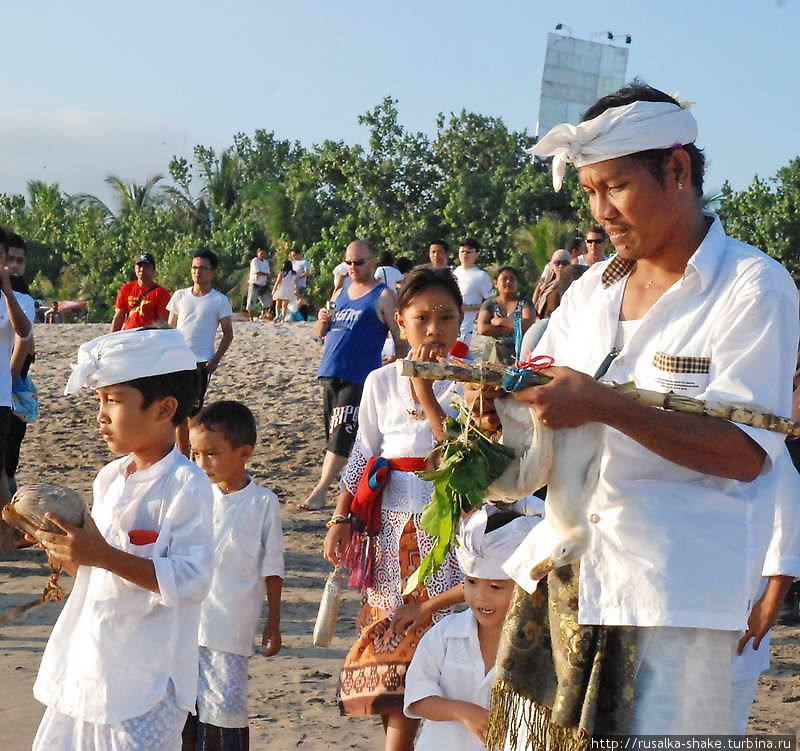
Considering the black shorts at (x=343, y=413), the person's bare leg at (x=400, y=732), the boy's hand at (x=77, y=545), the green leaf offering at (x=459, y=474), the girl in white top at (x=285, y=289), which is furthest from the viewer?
the girl in white top at (x=285, y=289)

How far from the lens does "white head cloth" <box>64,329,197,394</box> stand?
3623mm

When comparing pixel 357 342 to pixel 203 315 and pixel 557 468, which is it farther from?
pixel 557 468

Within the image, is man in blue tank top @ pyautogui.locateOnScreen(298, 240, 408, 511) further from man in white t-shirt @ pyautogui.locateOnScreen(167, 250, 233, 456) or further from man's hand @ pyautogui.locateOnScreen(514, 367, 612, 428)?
man's hand @ pyautogui.locateOnScreen(514, 367, 612, 428)

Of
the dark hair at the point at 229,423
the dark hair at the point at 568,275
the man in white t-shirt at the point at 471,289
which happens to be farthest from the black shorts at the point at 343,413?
the dark hair at the point at 229,423

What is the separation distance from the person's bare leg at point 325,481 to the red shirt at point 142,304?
7.12 ft

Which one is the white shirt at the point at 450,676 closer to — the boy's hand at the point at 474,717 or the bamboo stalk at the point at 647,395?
the boy's hand at the point at 474,717

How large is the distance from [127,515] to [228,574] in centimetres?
136

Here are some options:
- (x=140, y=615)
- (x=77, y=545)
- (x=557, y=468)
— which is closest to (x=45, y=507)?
(x=77, y=545)

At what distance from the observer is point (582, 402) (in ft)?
7.89

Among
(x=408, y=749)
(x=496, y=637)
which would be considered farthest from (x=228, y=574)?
(x=496, y=637)

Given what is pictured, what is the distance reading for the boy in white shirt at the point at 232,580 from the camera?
4.74 metres

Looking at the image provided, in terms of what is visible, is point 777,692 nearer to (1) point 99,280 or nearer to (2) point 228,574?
(2) point 228,574

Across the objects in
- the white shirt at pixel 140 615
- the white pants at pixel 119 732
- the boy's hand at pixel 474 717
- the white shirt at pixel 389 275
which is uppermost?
the white shirt at pixel 389 275

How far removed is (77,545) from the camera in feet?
10.8
